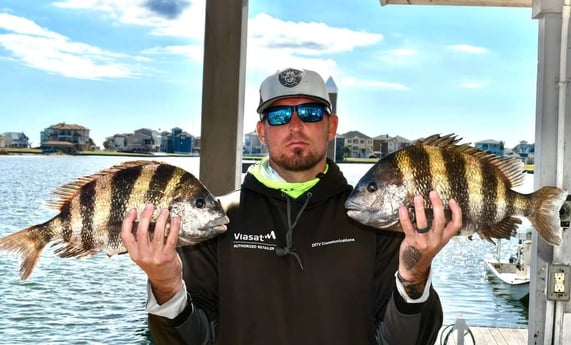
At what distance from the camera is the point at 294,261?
1771mm

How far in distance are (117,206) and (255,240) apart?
1.29 ft

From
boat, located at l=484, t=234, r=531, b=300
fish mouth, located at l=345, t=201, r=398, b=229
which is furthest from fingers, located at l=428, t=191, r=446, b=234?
boat, located at l=484, t=234, r=531, b=300

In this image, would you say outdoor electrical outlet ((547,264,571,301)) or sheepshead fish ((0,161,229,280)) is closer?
sheepshead fish ((0,161,229,280))

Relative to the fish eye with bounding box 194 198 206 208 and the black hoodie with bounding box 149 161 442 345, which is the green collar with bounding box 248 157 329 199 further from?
the fish eye with bounding box 194 198 206 208

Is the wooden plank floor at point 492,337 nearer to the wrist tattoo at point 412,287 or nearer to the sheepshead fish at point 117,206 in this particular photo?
the wrist tattoo at point 412,287

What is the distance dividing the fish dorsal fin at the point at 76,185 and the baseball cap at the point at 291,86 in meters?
0.39

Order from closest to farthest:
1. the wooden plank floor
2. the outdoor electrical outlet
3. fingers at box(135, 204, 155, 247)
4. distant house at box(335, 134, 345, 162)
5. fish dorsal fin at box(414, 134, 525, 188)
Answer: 1. fingers at box(135, 204, 155, 247)
2. fish dorsal fin at box(414, 134, 525, 188)
3. the outdoor electrical outlet
4. distant house at box(335, 134, 345, 162)
5. the wooden plank floor

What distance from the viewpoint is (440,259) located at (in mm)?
25234

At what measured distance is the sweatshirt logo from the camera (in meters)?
A: 1.79

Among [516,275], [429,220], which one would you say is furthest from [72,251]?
[516,275]

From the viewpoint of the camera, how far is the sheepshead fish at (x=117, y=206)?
66.4 inches

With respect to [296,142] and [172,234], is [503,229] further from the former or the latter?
[172,234]

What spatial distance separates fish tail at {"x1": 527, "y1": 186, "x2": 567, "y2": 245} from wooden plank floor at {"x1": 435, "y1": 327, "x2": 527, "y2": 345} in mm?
2924

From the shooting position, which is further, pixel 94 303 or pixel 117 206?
pixel 94 303
